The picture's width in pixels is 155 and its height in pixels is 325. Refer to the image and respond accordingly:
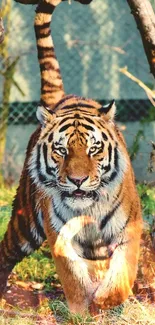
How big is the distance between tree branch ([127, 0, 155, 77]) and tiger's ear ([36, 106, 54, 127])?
0.99 meters

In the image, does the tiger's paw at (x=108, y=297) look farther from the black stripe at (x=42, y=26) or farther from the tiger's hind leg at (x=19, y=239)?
the black stripe at (x=42, y=26)

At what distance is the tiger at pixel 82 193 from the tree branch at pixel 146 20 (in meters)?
0.54

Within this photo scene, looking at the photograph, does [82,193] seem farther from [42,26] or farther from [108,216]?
[42,26]

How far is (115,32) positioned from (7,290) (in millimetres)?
4577

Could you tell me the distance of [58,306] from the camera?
5.50m

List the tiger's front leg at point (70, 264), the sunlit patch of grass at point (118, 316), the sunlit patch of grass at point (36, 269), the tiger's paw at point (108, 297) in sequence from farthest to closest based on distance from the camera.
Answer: the sunlit patch of grass at point (36, 269)
the sunlit patch of grass at point (118, 316)
the tiger's front leg at point (70, 264)
the tiger's paw at point (108, 297)

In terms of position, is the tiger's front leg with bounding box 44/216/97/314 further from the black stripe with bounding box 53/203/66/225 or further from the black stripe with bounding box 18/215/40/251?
the black stripe with bounding box 18/215/40/251

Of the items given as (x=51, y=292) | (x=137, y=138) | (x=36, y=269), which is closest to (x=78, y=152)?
(x=51, y=292)

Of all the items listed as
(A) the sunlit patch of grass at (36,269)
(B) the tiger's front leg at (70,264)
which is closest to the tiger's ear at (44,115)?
(B) the tiger's front leg at (70,264)

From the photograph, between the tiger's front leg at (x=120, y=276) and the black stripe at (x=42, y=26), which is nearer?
the tiger's front leg at (x=120, y=276)

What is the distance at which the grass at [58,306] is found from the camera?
5168 millimetres

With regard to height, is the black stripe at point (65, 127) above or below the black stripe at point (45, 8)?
below

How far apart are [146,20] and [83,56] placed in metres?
4.66

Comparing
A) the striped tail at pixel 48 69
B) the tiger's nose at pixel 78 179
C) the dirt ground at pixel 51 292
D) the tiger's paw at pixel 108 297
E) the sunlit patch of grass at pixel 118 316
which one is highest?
the striped tail at pixel 48 69
